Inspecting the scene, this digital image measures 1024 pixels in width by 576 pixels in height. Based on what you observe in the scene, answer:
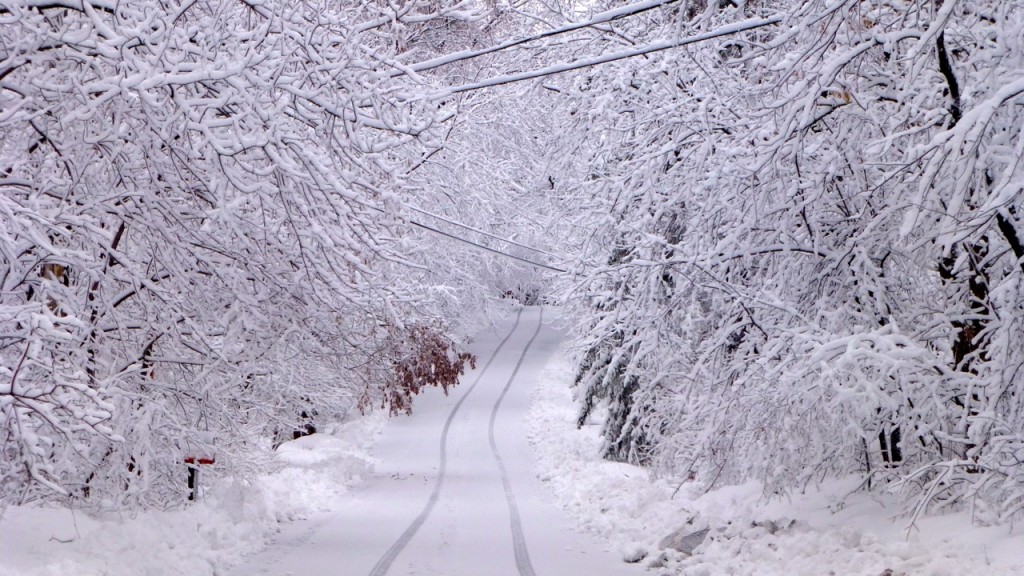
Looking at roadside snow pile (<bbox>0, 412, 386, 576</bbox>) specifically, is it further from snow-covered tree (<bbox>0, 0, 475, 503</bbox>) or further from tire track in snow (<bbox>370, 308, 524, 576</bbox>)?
tire track in snow (<bbox>370, 308, 524, 576</bbox>)

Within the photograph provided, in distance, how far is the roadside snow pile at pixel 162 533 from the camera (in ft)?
28.5

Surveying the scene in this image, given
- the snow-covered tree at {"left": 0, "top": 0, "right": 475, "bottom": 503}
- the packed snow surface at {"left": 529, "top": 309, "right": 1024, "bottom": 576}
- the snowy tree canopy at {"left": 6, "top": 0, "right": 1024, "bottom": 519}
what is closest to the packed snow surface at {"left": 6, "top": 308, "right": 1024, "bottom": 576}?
the packed snow surface at {"left": 529, "top": 309, "right": 1024, "bottom": 576}

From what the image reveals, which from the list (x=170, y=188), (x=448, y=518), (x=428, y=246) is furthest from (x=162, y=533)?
(x=448, y=518)

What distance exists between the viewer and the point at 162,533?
35.8 ft

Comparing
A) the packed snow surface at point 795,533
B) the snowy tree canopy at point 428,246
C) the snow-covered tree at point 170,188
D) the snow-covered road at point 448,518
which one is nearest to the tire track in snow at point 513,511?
the snow-covered road at point 448,518

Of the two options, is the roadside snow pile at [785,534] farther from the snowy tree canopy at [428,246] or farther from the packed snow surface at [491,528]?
the snowy tree canopy at [428,246]

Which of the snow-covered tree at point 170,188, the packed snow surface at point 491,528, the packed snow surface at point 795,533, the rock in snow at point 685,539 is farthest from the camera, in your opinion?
the rock in snow at point 685,539

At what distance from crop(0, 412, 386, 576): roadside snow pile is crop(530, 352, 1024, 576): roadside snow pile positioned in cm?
439

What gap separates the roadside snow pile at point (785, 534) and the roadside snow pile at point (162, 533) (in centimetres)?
439

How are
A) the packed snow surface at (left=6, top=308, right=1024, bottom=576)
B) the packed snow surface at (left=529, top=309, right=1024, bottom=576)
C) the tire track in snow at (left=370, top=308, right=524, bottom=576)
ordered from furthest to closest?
the tire track in snow at (left=370, top=308, right=524, bottom=576) → the packed snow surface at (left=6, top=308, right=1024, bottom=576) → the packed snow surface at (left=529, top=309, right=1024, bottom=576)

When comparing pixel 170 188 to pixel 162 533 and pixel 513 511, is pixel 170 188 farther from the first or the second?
pixel 513 511

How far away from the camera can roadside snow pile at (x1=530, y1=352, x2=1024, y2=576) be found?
8.16 meters

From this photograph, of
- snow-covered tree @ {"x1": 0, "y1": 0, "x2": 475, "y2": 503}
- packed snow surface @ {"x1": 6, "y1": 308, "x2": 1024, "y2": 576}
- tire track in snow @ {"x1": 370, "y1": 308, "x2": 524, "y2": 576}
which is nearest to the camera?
snow-covered tree @ {"x1": 0, "y1": 0, "x2": 475, "y2": 503}

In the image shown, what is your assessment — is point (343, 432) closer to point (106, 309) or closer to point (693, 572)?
point (693, 572)
